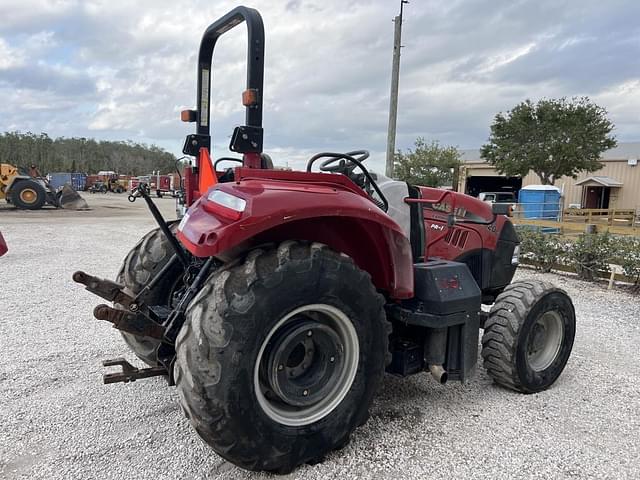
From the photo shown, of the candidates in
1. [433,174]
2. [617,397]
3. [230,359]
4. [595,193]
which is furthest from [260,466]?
[595,193]

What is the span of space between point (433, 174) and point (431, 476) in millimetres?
34967

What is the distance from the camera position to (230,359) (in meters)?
2.02

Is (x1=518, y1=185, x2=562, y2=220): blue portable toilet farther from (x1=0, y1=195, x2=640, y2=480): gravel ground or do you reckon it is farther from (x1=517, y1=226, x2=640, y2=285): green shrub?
(x1=0, y1=195, x2=640, y2=480): gravel ground

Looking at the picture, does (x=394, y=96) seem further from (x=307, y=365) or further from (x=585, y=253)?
(x=307, y=365)

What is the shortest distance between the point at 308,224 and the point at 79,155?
78.6 metres

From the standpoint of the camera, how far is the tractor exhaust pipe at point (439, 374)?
282 cm

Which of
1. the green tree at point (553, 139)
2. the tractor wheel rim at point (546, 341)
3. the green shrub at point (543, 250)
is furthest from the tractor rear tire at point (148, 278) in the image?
the green tree at point (553, 139)

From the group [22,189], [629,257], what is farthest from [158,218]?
[22,189]

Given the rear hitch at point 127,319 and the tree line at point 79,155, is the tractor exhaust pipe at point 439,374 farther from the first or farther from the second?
the tree line at point 79,155

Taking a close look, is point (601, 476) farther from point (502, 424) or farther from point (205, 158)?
point (205, 158)

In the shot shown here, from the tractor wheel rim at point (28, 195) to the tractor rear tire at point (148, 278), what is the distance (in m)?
19.7

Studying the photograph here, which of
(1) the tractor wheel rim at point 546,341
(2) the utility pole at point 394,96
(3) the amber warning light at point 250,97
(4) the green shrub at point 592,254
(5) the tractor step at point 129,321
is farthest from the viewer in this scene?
(2) the utility pole at point 394,96

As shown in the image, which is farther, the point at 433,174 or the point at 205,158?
the point at 433,174

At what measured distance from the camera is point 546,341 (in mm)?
3609
